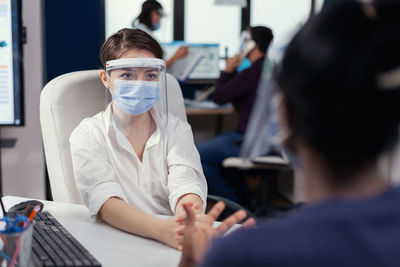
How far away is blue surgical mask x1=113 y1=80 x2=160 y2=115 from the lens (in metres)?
1.34

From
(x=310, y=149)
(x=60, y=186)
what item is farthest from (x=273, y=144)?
(x=60, y=186)

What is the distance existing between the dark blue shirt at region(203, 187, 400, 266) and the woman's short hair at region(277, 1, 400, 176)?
52mm

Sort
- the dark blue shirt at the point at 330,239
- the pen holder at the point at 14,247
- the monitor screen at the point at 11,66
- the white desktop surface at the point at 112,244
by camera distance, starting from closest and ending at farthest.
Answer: the dark blue shirt at the point at 330,239 → the pen holder at the point at 14,247 → the white desktop surface at the point at 112,244 → the monitor screen at the point at 11,66

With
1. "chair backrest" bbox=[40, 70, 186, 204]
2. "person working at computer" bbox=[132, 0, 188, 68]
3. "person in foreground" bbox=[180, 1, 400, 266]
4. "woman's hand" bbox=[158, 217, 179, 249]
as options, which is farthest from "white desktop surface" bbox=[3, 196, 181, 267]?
"person working at computer" bbox=[132, 0, 188, 68]

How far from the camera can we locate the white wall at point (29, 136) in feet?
8.19

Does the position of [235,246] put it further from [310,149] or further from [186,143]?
[186,143]

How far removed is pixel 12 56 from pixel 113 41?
71 cm

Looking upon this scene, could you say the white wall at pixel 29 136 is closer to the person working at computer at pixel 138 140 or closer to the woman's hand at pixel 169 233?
the person working at computer at pixel 138 140

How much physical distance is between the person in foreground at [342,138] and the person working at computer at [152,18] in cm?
334

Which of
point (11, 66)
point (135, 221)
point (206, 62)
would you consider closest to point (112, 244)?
point (135, 221)

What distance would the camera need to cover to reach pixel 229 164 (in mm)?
2807

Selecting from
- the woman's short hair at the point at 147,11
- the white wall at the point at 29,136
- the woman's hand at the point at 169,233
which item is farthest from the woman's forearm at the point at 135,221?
the woman's short hair at the point at 147,11

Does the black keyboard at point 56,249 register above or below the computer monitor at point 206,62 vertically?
below

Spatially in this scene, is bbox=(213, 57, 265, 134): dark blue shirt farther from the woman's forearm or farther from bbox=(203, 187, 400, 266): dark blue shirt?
bbox=(203, 187, 400, 266): dark blue shirt
